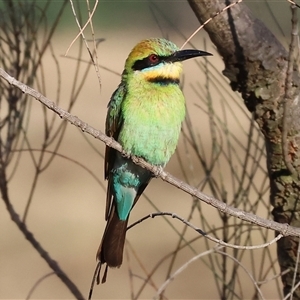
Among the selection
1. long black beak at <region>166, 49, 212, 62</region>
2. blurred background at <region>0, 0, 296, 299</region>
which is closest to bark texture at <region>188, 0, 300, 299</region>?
long black beak at <region>166, 49, 212, 62</region>

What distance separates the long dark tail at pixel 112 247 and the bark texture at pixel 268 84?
0.67 metres

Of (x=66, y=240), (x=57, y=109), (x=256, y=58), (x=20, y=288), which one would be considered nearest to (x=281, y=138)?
(x=256, y=58)

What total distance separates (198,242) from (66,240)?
113 centimetres

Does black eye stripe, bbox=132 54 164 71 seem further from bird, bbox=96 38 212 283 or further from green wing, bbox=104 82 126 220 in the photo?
green wing, bbox=104 82 126 220

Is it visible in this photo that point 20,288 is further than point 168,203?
No

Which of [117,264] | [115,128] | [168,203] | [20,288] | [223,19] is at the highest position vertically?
[223,19]

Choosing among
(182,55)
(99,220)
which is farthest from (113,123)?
(99,220)

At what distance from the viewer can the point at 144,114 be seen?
9.35 feet

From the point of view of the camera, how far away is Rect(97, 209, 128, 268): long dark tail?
2.83 meters

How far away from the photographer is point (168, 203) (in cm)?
629

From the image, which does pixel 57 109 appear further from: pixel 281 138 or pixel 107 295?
pixel 107 295

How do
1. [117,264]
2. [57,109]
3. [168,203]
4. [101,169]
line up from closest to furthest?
[57,109]
[117,264]
[168,203]
[101,169]

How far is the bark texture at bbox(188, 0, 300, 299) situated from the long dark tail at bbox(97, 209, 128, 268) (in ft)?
2.19

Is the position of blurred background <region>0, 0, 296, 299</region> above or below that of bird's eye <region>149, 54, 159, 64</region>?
below
